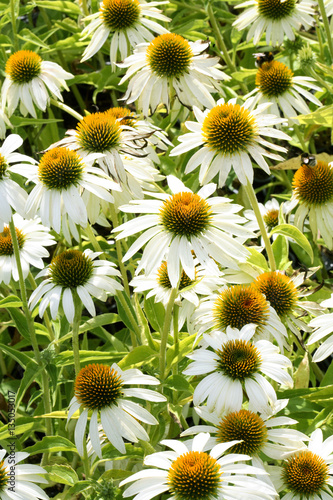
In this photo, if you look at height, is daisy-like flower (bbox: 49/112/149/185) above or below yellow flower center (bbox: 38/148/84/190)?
above

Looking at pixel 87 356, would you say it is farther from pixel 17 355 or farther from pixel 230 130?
pixel 230 130

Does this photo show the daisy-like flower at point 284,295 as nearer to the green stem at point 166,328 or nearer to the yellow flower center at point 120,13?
the green stem at point 166,328

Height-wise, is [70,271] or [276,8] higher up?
[276,8]

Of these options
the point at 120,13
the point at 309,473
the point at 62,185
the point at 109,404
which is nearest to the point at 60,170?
the point at 62,185

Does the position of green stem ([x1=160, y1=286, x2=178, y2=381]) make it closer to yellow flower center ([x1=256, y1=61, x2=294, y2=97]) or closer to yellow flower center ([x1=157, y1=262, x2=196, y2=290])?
yellow flower center ([x1=157, y1=262, x2=196, y2=290])

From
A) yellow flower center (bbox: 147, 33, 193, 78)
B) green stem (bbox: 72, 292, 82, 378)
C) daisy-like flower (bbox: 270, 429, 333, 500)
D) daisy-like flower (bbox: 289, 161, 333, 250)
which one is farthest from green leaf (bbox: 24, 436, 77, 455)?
yellow flower center (bbox: 147, 33, 193, 78)

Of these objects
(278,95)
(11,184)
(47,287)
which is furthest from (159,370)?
(278,95)
